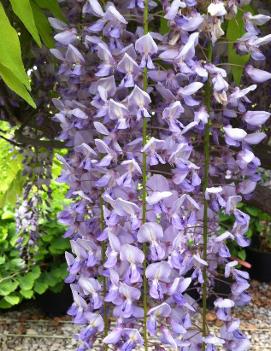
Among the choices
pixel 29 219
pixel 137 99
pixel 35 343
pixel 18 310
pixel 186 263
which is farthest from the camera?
pixel 18 310

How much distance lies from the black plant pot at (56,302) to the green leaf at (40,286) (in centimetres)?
17

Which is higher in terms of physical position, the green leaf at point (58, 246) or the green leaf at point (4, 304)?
the green leaf at point (58, 246)

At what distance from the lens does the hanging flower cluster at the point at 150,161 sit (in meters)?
0.76

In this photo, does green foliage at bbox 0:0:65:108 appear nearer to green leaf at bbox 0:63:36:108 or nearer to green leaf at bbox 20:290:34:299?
green leaf at bbox 0:63:36:108

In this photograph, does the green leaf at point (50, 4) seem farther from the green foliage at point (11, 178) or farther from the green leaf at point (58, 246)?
the green leaf at point (58, 246)

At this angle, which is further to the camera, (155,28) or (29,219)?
(29,219)

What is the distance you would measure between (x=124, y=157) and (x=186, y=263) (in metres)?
0.17

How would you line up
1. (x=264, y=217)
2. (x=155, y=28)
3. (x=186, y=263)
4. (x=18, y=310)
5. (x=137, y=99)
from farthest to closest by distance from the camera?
(x=264, y=217)
(x=18, y=310)
(x=155, y=28)
(x=186, y=263)
(x=137, y=99)

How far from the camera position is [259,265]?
5168 mm

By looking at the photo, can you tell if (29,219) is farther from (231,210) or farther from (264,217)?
(231,210)

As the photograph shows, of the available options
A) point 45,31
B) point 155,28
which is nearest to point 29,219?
point 155,28

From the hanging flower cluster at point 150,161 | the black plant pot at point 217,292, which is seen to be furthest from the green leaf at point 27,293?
the hanging flower cluster at point 150,161

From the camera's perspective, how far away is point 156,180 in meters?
0.80

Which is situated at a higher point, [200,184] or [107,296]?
[200,184]
